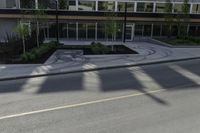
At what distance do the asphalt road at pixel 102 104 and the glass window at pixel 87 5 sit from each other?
58.6ft

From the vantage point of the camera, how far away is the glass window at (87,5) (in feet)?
94.4

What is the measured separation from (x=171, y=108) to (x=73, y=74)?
6.47 m

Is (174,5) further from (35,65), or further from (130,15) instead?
(35,65)

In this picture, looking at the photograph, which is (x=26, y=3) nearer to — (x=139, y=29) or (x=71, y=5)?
(x=71, y=5)

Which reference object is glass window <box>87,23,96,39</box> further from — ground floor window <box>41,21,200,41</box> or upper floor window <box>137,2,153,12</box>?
upper floor window <box>137,2,153,12</box>

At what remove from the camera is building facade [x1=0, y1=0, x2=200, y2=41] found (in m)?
28.1

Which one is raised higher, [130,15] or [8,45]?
[130,15]

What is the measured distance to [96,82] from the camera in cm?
1115

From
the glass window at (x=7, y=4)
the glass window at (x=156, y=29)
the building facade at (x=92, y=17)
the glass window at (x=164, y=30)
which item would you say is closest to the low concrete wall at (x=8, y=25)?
the building facade at (x=92, y=17)

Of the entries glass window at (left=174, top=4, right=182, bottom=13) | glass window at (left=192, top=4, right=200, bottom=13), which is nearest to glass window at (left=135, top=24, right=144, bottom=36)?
glass window at (left=174, top=4, right=182, bottom=13)

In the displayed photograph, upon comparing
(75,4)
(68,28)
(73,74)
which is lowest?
(73,74)

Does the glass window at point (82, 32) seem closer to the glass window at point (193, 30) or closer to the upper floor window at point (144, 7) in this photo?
the upper floor window at point (144, 7)

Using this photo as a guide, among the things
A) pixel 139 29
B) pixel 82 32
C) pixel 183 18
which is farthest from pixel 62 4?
pixel 183 18

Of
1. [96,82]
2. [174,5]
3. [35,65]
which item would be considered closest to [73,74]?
[96,82]
